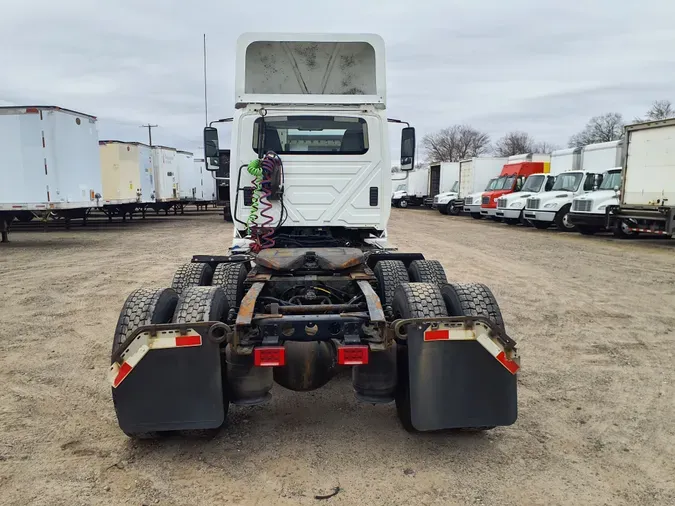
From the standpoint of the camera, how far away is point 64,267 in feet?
36.3

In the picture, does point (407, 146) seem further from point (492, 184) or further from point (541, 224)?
point (492, 184)

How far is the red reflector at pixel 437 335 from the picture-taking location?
3244mm

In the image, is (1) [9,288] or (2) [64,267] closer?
(1) [9,288]

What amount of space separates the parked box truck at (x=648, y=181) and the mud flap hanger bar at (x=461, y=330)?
12845 mm

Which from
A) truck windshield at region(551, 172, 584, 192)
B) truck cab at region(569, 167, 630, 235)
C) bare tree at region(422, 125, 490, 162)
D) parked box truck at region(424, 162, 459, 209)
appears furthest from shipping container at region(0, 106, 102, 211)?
bare tree at region(422, 125, 490, 162)

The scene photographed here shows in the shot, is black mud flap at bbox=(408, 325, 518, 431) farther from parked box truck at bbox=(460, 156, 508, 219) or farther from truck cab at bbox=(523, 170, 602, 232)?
parked box truck at bbox=(460, 156, 508, 219)

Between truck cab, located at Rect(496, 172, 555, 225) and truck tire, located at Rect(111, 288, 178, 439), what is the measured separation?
64.5 ft

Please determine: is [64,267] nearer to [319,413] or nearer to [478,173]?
[319,413]

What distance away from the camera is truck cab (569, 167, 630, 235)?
54.0ft

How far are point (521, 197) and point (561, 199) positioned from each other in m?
2.48

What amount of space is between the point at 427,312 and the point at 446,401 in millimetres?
560

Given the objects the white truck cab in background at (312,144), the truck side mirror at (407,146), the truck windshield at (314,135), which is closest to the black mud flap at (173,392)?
the white truck cab in background at (312,144)

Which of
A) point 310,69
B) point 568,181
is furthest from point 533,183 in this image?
point 310,69

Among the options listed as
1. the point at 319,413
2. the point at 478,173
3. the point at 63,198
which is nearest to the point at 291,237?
the point at 319,413
